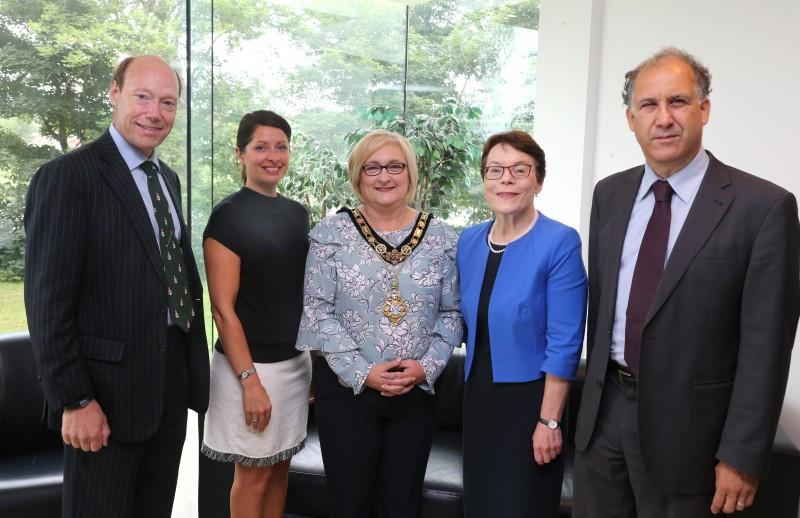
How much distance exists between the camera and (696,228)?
1.72 m

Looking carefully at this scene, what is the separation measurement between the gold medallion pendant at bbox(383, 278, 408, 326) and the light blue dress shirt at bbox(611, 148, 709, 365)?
0.64 meters

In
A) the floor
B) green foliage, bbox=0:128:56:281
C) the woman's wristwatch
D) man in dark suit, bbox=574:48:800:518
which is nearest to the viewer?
man in dark suit, bbox=574:48:800:518

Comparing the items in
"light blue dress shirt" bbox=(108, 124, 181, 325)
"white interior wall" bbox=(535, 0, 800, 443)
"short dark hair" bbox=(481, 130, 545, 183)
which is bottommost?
"light blue dress shirt" bbox=(108, 124, 181, 325)

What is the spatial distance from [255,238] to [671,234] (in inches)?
51.5

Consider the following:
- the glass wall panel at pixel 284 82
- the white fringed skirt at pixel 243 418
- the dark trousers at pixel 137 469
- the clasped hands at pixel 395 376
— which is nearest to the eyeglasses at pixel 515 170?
the clasped hands at pixel 395 376

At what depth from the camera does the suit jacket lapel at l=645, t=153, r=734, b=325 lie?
1704 millimetres

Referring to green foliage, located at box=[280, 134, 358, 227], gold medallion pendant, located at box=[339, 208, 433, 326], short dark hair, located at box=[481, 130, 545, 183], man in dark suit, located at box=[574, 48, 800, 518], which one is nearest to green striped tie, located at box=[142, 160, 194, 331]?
gold medallion pendant, located at box=[339, 208, 433, 326]

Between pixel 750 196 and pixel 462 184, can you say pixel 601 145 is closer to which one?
pixel 462 184

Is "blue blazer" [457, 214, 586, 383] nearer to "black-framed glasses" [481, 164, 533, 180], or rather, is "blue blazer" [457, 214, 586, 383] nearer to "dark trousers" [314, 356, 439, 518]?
"black-framed glasses" [481, 164, 533, 180]

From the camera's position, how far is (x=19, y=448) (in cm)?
300

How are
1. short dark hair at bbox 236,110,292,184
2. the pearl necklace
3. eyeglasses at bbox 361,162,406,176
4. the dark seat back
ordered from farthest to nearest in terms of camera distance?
A: the dark seat back
short dark hair at bbox 236,110,292,184
eyeglasses at bbox 361,162,406,176
the pearl necklace

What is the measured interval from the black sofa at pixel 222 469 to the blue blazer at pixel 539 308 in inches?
36.1

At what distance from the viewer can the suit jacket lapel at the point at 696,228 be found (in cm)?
170

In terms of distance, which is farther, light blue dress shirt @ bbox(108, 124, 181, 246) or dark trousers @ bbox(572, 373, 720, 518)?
light blue dress shirt @ bbox(108, 124, 181, 246)
